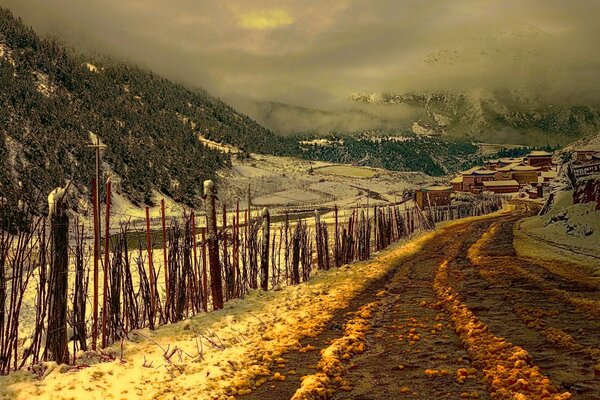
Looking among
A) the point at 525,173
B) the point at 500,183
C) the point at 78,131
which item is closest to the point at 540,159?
the point at 525,173

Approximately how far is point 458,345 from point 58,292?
5963 millimetres

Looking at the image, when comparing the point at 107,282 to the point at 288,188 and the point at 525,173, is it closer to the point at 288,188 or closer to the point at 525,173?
→ the point at 288,188

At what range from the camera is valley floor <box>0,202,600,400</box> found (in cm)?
571

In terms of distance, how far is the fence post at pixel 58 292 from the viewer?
639cm

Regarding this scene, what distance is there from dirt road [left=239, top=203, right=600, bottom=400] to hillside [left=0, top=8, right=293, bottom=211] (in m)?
42.3

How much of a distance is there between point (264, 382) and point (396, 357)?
204 centimetres

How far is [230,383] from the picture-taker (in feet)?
20.5

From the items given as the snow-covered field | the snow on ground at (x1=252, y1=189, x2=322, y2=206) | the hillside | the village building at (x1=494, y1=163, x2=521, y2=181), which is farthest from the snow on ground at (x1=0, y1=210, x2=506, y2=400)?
the village building at (x1=494, y1=163, x2=521, y2=181)

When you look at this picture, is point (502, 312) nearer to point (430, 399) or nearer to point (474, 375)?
point (474, 375)

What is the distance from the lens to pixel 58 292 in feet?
21.1

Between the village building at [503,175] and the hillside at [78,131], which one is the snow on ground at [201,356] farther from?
the village building at [503,175]

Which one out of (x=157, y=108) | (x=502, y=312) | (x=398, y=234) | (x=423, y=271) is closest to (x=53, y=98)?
(x=157, y=108)

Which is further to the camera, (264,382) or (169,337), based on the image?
(169,337)

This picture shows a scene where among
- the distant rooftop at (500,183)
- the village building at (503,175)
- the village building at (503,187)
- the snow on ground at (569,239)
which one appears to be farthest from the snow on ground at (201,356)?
the village building at (503,175)
